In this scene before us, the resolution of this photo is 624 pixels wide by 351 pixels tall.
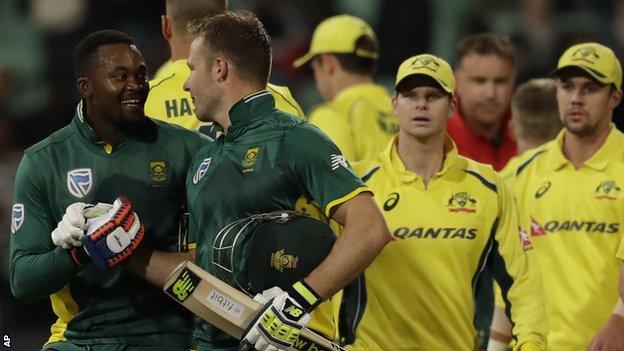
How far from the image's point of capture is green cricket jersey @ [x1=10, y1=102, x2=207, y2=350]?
5.90 m

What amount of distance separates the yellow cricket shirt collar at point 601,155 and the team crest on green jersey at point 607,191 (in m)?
0.09

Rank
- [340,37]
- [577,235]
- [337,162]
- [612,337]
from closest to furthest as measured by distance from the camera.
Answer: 1. [337,162]
2. [612,337]
3. [577,235]
4. [340,37]

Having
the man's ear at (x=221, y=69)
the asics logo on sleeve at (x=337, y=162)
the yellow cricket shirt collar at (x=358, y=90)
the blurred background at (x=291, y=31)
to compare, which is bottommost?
the blurred background at (x=291, y=31)

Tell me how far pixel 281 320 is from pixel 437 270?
1.87m

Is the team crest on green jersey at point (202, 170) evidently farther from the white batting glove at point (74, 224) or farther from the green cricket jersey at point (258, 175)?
the white batting glove at point (74, 224)

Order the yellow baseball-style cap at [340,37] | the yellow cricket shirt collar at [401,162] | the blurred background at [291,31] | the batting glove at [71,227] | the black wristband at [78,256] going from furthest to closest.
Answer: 1. the blurred background at [291,31]
2. the yellow baseball-style cap at [340,37]
3. the yellow cricket shirt collar at [401,162]
4. the black wristband at [78,256]
5. the batting glove at [71,227]

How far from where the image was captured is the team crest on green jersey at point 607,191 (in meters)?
7.41

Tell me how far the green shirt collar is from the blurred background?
6.69 meters

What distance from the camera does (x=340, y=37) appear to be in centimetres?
942

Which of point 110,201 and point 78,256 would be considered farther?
point 110,201

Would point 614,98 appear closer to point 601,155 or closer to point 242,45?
point 601,155

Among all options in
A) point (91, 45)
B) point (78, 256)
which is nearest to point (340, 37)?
point (91, 45)

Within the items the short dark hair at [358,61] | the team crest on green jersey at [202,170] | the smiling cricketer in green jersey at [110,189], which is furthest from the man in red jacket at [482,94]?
the team crest on green jersey at [202,170]

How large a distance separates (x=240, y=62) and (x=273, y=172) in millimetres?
508
